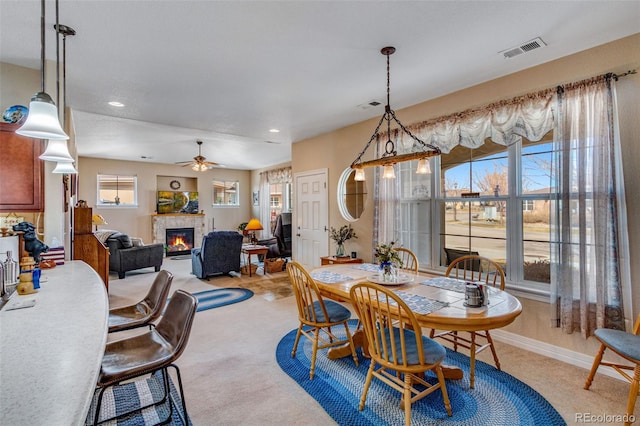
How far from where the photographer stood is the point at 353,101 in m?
3.77

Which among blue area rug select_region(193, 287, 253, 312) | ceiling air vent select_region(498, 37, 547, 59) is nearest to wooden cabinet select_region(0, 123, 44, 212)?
blue area rug select_region(193, 287, 253, 312)

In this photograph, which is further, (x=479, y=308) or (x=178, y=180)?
(x=178, y=180)

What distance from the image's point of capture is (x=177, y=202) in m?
8.99

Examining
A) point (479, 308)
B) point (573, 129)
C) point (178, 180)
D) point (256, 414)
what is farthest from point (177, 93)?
point (178, 180)

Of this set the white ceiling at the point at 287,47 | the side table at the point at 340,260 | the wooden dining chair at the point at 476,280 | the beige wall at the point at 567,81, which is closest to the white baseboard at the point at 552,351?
the beige wall at the point at 567,81

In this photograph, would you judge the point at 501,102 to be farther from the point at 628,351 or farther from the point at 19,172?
the point at 19,172

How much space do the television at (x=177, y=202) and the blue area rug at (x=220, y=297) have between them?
4.88 m

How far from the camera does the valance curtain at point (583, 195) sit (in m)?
2.36

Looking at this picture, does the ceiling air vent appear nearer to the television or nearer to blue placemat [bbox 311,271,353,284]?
blue placemat [bbox 311,271,353,284]

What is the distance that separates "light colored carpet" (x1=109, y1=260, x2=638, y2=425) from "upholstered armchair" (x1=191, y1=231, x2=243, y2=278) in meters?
1.88

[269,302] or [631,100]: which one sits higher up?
[631,100]

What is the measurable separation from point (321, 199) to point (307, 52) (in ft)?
9.80

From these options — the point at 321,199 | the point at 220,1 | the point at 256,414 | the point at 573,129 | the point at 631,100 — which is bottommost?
the point at 256,414

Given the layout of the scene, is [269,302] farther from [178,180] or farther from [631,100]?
[178,180]
